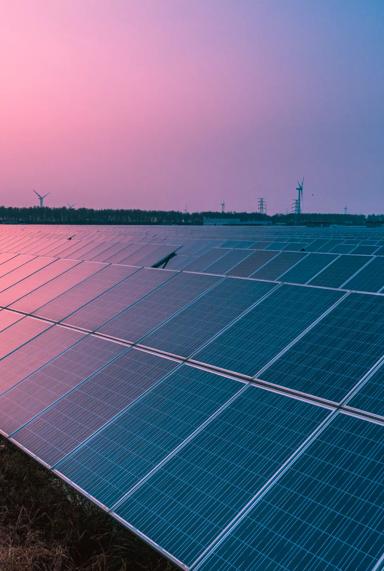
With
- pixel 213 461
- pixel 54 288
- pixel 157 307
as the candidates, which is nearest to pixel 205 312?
pixel 157 307

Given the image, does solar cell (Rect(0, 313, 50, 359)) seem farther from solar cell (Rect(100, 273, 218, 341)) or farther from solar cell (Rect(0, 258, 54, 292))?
solar cell (Rect(0, 258, 54, 292))

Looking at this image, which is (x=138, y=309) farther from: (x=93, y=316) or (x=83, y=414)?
(x=83, y=414)

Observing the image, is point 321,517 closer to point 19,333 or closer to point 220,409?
point 220,409

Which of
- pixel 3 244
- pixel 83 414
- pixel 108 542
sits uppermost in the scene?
pixel 83 414

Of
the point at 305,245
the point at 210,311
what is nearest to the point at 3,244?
the point at 305,245

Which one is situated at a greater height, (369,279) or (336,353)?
(336,353)

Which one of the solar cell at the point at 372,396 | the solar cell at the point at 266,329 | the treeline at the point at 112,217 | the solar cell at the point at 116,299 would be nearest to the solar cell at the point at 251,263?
the solar cell at the point at 116,299

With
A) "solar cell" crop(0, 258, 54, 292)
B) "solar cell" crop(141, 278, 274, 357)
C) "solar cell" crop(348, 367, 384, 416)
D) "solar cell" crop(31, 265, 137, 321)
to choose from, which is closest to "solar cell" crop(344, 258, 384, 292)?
"solar cell" crop(141, 278, 274, 357)
